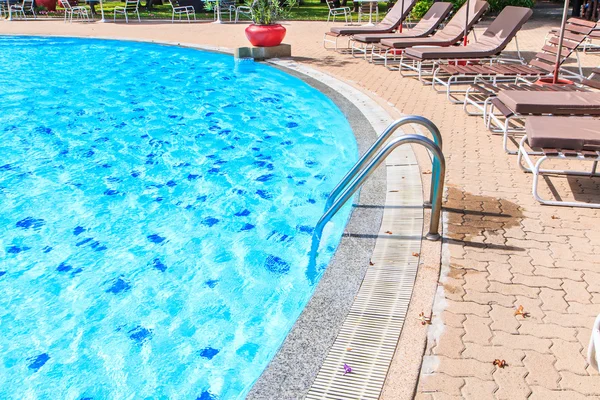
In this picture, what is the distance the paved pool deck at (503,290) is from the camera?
2691mm

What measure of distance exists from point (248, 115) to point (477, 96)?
12.1 ft

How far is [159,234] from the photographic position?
5383mm

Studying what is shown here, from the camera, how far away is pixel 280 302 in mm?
4344

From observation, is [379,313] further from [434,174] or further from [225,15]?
[225,15]

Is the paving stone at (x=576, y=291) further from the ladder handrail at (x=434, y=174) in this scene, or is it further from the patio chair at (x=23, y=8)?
the patio chair at (x=23, y=8)

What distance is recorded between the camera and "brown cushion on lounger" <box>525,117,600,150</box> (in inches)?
180

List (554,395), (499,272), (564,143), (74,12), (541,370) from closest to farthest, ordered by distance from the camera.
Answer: (554,395)
(541,370)
(499,272)
(564,143)
(74,12)

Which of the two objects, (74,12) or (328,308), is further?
(74,12)

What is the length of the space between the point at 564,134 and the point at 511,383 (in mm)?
2783

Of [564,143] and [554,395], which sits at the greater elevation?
[564,143]

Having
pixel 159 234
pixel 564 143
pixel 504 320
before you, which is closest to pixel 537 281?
pixel 504 320

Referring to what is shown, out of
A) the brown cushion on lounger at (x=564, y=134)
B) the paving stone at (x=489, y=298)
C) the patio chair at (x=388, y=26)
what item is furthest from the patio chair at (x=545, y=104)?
the patio chair at (x=388, y=26)

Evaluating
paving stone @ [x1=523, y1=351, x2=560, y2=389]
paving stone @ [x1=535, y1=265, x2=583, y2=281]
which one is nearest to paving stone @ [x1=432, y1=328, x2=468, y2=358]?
paving stone @ [x1=523, y1=351, x2=560, y2=389]

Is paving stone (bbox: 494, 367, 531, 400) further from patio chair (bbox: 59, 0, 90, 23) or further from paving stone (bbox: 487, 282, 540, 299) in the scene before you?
patio chair (bbox: 59, 0, 90, 23)
